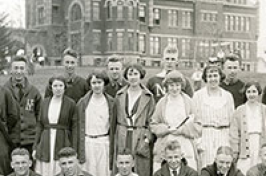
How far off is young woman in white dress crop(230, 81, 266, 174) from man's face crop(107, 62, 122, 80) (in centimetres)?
226

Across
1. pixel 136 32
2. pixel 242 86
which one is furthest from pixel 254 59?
pixel 242 86

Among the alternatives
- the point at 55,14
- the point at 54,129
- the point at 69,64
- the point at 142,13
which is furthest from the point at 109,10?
the point at 54,129

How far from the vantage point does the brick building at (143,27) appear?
51.4 meters

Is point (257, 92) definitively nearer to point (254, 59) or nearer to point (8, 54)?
point (8, 54)

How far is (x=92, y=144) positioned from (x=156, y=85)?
167cm

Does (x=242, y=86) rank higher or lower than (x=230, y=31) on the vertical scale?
lower

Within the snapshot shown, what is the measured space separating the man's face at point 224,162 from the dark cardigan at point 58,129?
251 cm

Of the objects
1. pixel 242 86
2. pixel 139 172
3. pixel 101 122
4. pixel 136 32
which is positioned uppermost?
pixel 136 32

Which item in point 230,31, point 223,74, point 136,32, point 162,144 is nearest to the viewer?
point 162,144

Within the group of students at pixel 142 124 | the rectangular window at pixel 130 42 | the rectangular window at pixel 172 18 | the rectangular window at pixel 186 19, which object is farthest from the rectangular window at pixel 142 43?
the group of students at pixel 142 124

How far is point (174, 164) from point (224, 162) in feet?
2.39

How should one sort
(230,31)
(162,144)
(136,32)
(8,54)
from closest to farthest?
(162,144), (8,54), (136,32), (230,31)

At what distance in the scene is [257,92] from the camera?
882 cm

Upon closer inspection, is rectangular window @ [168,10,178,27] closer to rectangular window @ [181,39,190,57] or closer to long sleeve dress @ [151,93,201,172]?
rectangular window @ [181,39,190,57]
